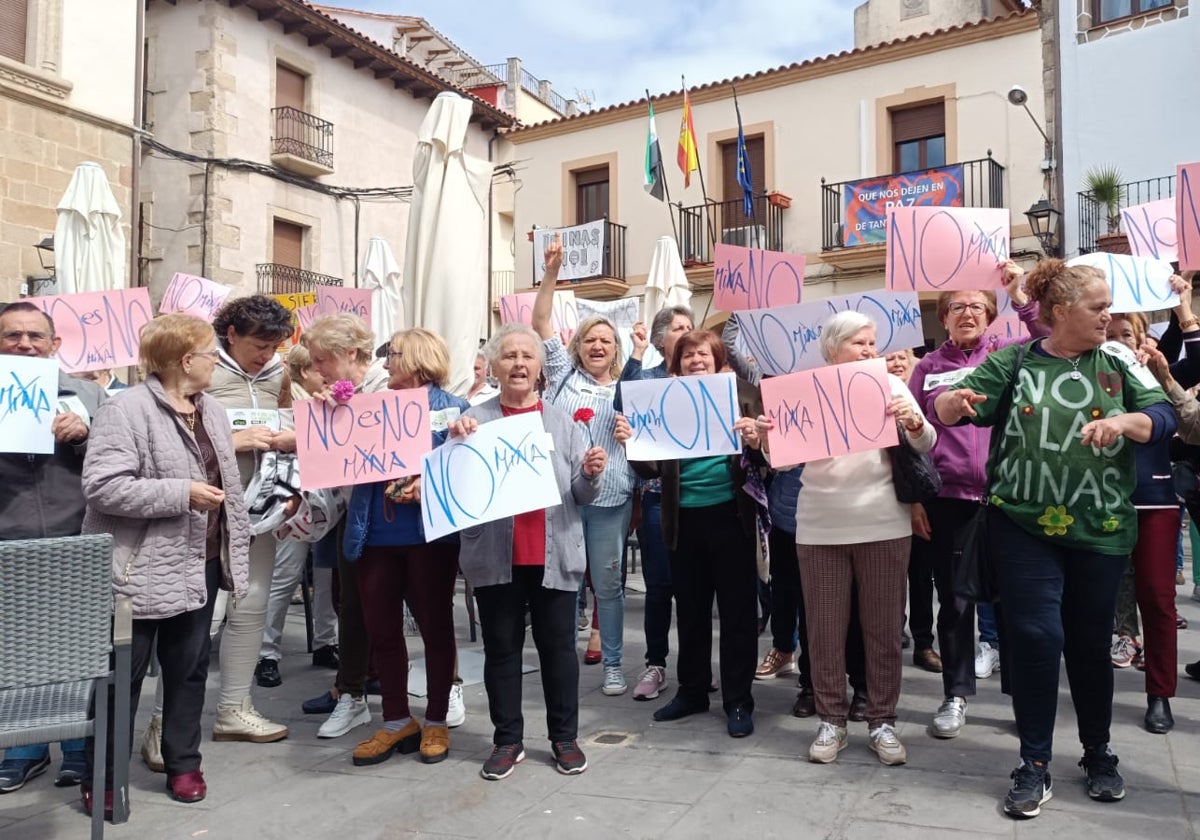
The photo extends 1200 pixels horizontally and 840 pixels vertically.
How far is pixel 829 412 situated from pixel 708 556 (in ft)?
3.20

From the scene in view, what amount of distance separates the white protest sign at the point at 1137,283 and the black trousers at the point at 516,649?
2.35 metres

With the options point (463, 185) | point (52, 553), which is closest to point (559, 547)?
point (52, 553)

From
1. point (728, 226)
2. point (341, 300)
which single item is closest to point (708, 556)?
point (341, 300)

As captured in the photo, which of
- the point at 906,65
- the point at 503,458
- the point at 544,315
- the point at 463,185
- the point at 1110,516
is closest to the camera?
the point at 1110,516

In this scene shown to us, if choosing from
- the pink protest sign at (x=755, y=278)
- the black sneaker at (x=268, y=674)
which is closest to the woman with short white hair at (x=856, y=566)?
the pink protest sign at (x=755, y=278)

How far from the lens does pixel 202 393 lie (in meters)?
3.67

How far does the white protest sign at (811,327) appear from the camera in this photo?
474 cm

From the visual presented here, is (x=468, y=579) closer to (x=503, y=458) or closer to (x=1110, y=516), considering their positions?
(x=503, y=458)

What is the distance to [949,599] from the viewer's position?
13.7ft

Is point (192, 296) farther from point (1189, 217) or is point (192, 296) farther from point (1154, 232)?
point (1189, 217)

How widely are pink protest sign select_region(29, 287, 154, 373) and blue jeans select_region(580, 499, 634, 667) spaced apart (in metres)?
2.32

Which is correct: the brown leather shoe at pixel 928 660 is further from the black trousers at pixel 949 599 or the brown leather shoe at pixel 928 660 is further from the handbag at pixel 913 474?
the handbag at pixel 913 474

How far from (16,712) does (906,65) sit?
643 inches

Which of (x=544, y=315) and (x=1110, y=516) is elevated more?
(x=544, y=315)
